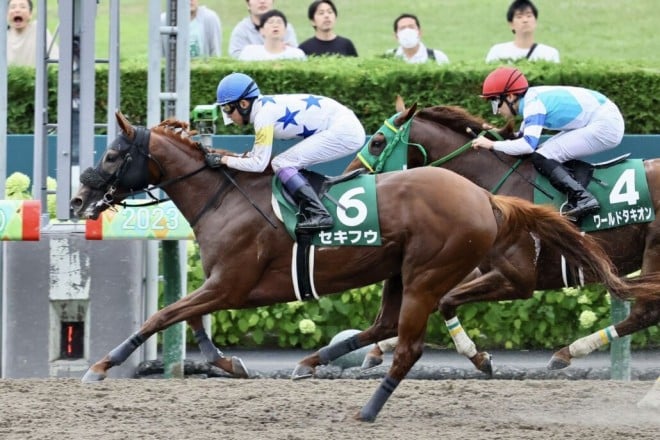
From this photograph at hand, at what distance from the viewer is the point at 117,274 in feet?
26.5

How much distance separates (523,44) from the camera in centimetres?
1111

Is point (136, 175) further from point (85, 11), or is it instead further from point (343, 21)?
point (343, 21)

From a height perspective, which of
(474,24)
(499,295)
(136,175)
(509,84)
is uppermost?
(474,24)

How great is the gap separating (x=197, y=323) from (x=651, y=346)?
365 cm

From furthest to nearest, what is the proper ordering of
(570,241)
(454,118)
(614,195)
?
(454,118) < (614,195) < (570,241)

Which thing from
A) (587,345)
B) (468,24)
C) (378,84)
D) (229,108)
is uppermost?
(468,24)

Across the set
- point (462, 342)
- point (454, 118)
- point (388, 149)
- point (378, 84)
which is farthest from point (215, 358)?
point (378, 84)

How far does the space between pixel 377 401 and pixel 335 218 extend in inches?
35.4

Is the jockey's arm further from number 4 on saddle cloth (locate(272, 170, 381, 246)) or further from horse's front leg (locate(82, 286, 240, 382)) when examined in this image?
horse's front leg (locate(82, 286, 240, 382))

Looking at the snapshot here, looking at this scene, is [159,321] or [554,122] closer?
[159,321]

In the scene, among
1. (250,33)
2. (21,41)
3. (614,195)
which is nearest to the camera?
(614,195)

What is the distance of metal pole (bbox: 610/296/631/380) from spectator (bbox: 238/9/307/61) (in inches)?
162

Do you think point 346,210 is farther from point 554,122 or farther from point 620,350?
point 620,350

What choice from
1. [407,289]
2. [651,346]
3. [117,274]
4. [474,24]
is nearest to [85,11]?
[117,274]
